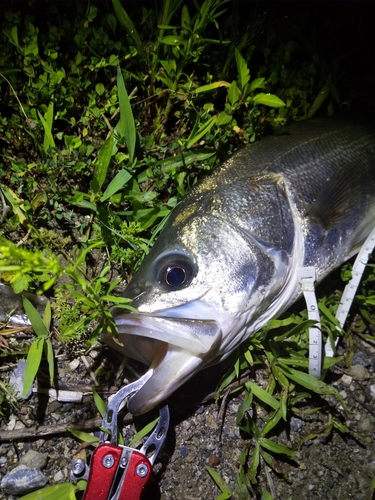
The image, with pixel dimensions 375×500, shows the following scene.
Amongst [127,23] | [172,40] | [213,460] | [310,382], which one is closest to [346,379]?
[310,382]

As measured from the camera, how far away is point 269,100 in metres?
2.64

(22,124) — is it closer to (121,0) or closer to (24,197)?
(24,197)

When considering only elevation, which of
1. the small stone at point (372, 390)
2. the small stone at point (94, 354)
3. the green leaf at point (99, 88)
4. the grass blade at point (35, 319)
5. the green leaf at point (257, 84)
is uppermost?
the green leaf at point (257, 84)

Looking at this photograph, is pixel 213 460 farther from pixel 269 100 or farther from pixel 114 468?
pixel 269 100

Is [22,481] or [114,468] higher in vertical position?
[114,468]

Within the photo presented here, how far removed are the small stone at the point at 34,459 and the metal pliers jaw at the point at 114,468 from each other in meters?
0.27

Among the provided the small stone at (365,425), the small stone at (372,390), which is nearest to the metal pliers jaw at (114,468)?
the small stone at (365,425)

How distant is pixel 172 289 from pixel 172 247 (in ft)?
0.74

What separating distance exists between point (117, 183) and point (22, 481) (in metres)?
1.60

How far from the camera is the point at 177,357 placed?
209 cm

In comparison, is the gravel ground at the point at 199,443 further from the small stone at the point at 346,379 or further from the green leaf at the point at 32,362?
the green leaf at the point at 32,362

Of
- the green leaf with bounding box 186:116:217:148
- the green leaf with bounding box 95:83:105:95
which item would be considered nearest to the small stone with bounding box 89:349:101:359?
the green leaf with bounding box 186:116:217:148

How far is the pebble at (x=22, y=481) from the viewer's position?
7.66 feet

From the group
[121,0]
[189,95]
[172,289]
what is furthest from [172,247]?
[121,0]
